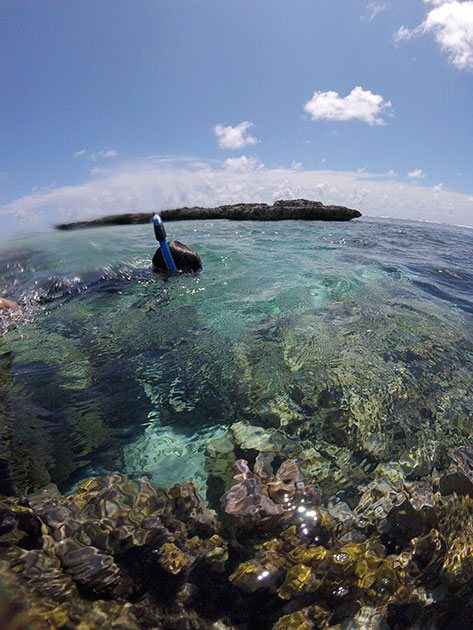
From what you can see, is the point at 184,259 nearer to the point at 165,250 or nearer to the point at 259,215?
the point at 165,250

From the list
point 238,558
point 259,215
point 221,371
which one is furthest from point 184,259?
point 259,215

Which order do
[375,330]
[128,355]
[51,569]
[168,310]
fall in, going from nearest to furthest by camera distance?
[51,569], [128,355], [375,330], [168,310]

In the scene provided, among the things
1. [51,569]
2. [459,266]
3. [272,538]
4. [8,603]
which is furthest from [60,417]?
[459,266]

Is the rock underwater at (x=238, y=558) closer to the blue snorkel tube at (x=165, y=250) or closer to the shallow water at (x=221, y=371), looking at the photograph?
the shallow water at (x=221, y=371)

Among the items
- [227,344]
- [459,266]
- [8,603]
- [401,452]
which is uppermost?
[459,266]

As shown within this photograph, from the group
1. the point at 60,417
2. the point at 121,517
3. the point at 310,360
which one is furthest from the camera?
the point at 310,360

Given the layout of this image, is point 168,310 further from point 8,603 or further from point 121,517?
point 8,603

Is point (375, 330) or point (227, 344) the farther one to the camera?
point (375, 330)

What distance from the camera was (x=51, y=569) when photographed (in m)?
1.84

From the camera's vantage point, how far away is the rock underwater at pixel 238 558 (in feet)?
5.98

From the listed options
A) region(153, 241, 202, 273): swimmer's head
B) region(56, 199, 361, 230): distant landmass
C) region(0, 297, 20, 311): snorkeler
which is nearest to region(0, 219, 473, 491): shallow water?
region(0, 297, 20, 311): snorkeler

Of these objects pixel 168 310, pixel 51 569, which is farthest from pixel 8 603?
pixel 168 310

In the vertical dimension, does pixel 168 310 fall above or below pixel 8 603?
above

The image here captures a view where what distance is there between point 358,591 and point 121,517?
4.93 feet
